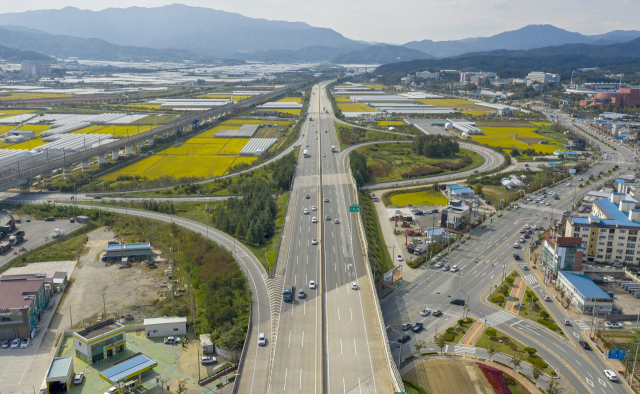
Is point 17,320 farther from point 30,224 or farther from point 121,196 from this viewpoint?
point 121,196

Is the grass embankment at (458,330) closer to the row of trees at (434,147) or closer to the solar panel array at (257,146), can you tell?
the row of trees at (434,147)

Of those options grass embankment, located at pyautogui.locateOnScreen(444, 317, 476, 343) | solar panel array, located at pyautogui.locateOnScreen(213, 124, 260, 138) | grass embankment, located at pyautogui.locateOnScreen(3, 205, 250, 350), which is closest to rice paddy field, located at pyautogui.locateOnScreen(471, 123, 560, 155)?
solar panel array, located at pyautogui.locateOnScreen(213, 124, 260, 138)

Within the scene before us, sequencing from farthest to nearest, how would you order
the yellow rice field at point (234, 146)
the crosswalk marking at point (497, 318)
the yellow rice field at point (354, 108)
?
the yellow rice field at point (354, 108), the yellow rice field at point (234, 146), the crosswalk marking at point (497, 318)

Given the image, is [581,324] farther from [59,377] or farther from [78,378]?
[59,377]

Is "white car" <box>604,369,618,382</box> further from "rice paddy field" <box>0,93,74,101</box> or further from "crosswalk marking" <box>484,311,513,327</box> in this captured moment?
"rice paddy field" <box>0,93,74,101</box>

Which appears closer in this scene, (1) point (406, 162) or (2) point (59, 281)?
(2) point (59, 281)

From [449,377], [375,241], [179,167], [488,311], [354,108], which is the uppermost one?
[354,108]

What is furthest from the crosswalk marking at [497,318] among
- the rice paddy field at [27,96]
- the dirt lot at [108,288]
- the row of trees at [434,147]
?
the rice paddy field at [27,96]

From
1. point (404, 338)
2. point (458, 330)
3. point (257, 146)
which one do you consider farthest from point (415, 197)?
point (257, 146)
